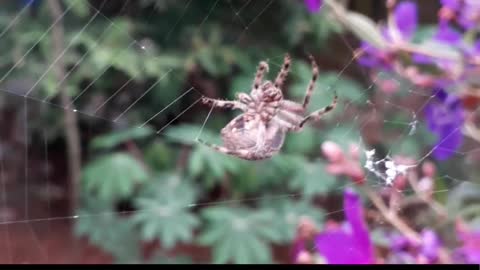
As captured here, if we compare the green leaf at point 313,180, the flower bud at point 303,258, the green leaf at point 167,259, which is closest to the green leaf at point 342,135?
the flower bud at point 303,258

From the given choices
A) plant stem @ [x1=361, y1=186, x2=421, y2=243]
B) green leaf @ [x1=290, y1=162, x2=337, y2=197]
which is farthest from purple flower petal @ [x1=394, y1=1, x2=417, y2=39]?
green leaf @ [x1=290, y1=162, x2=337, y2=197]

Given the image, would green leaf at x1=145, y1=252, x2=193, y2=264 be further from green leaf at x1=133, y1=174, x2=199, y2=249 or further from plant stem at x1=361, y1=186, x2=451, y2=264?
plant stem at x1=361, y1=186, x2=451, y2=264

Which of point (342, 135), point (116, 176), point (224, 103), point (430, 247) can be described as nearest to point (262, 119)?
point (224, 103)

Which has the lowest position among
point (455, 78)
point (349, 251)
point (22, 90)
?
point (349, 251)

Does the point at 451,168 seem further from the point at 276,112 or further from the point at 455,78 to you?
the point at 276,112

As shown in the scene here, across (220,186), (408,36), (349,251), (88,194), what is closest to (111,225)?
(88,194)
